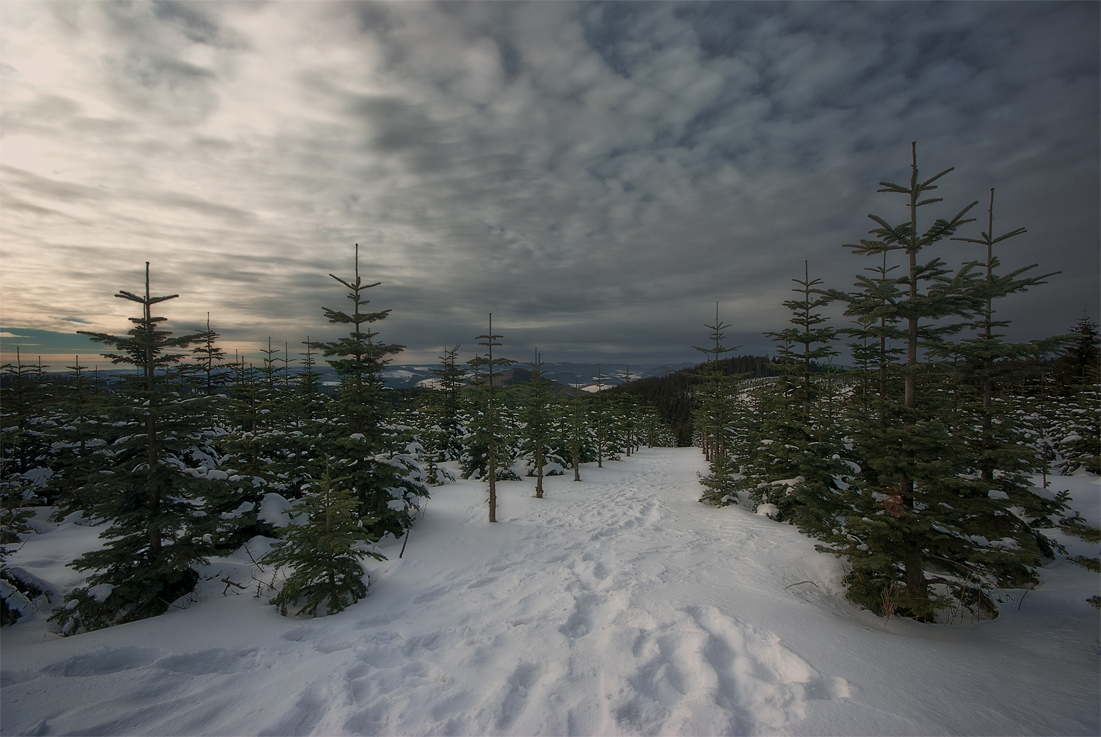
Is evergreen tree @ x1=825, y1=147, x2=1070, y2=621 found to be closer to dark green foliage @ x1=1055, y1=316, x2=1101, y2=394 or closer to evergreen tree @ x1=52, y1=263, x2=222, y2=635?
evergreen tree @ x1=52, y1=263, x2=222, y2=635

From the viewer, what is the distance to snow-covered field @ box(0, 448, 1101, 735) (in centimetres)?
454

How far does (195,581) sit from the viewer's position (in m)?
8.30

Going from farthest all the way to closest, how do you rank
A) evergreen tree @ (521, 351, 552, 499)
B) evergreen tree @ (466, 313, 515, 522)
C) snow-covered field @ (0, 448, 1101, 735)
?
evergreen tree @ (521, 351, 552, 499) < evergreen tree @ (466, 313, 515, 522) < snow-covered field @ (0, 448, 1101, 735)

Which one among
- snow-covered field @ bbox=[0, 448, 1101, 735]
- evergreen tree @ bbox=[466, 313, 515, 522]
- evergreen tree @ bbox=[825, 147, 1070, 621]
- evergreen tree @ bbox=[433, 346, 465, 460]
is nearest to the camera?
snow-covered field @ bbox=[0, 448, 1101, 735]

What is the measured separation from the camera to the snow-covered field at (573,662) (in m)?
4.54

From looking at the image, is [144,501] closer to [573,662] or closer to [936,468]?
[573,662]

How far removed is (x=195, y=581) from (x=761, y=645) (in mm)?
11228

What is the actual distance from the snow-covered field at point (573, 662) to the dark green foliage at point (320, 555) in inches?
20.2

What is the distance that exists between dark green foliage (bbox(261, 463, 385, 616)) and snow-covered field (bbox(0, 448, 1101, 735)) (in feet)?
1.68

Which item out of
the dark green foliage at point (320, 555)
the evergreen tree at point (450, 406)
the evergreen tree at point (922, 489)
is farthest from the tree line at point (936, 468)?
the evergreen tree at point (450, 406)

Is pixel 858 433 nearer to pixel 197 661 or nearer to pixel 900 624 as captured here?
pixel 900 624

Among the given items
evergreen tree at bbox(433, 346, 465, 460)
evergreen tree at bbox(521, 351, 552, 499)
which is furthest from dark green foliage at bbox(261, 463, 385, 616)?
evergreen tree at bbox(433, 346, 465, 460)

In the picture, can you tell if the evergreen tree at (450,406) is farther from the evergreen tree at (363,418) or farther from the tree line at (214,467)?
the evergreen tree at (363,418)

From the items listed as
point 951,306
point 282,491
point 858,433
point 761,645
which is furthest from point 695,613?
point 282,491
